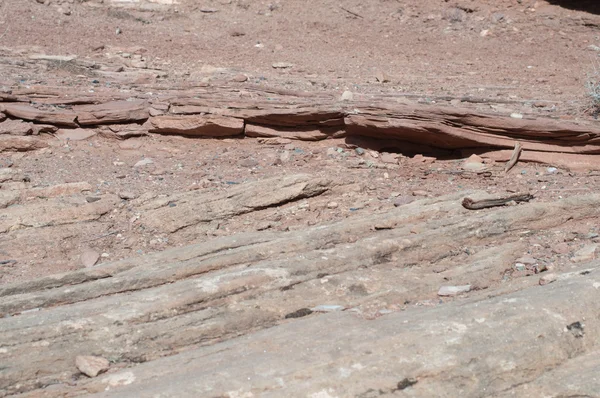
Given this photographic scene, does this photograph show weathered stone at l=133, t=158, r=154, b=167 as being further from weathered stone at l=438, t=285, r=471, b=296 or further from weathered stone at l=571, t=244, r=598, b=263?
A: weathered stone at l=571, t=244, r=598, b=263

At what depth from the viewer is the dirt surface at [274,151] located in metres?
4.04

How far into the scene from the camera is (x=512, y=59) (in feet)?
28.5

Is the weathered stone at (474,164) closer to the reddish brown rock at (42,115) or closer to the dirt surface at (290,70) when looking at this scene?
the dirt surface at (290,70)

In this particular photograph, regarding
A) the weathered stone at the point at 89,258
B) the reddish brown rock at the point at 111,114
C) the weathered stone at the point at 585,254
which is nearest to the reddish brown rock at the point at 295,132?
the reddish brown rock at the point at 111,114

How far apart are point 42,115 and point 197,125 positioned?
1360mm

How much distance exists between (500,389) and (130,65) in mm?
6321

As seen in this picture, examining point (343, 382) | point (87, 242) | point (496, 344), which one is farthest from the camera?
point (87, 242)

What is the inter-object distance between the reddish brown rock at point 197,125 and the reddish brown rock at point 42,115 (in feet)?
2.22

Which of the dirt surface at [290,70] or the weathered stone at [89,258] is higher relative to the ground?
the dirt surface at [290,70]

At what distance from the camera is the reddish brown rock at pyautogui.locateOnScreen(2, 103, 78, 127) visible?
243 inches

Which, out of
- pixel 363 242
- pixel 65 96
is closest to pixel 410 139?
pixel 363 242

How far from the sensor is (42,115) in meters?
6.19

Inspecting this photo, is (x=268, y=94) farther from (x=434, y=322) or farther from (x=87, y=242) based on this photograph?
(x=434, y=322)

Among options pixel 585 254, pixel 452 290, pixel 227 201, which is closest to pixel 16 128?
pixel 227 201
